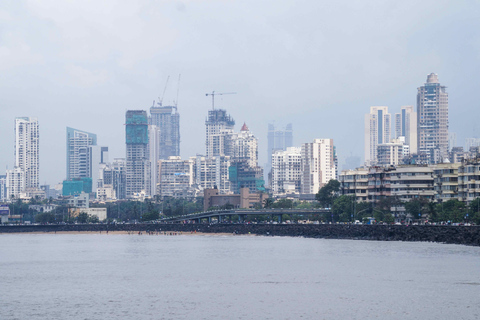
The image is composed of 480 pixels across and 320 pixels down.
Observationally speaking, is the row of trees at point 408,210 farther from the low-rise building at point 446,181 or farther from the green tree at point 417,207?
the low-rise building at point 446,181

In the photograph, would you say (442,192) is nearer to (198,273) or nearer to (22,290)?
(198,273)

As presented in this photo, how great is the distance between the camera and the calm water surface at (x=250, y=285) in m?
62.8

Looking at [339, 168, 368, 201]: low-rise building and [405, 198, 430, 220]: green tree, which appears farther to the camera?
[339, 168, 368, 201]: low-rise building

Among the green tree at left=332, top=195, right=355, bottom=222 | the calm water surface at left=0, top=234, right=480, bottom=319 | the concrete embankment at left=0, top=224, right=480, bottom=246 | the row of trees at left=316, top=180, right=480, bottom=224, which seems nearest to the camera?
the calm water surface at left=0, top=234, right=480, bottom=319

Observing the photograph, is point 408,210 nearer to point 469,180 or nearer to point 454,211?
point 469,180

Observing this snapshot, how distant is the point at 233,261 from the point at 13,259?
3362 centimetres

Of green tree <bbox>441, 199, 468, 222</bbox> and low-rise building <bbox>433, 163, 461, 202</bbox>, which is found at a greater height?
low-rise building <bbox>433, 163, 461, 202</bbox>

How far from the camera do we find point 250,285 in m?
78.2

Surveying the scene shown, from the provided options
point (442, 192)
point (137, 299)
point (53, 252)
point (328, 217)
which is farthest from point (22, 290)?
point (328, 217)

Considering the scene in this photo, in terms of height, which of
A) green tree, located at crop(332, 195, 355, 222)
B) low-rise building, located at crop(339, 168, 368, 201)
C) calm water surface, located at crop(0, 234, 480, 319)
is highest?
low-rise building, located at crop(339, 168, 368, 201)

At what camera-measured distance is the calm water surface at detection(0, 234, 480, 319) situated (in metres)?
62.8

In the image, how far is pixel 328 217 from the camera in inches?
7825

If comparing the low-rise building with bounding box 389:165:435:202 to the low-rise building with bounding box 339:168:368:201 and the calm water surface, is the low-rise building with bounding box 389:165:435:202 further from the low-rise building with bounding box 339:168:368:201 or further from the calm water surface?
the calm water surface

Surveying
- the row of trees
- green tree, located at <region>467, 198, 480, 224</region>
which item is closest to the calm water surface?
green tree, located at <region>467, 198, 480, 224</region>
